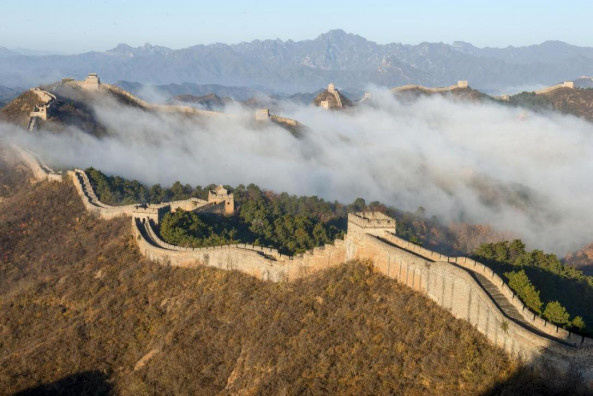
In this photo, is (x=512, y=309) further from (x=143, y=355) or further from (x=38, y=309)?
(x=38, y=309)

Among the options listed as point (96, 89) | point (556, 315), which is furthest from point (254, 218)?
point (96, 89)

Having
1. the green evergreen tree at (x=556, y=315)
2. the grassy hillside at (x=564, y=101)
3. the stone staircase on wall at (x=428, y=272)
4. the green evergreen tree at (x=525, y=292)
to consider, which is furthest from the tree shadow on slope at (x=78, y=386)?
the grassy hillside at (x=564, y=101)

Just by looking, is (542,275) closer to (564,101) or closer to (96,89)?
(96,89)

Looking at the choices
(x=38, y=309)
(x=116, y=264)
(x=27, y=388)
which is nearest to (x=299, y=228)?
(x=116, y=264)

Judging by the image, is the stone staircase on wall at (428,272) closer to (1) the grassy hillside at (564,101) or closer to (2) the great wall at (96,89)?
(2) the great wall at (96,89)

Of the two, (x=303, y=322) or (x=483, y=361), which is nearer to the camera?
(x=483, y=361)
